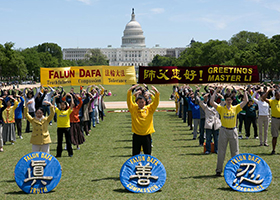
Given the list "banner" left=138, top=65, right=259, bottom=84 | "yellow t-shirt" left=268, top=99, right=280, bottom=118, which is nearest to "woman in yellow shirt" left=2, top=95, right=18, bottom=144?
"banner" left=138, top=65, right=259, bottom=84

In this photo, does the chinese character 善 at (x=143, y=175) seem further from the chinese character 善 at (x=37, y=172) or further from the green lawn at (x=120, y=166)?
the chinese character 善 at (x=37, y=172)

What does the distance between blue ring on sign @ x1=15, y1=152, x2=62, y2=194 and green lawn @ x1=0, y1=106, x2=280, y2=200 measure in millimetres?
182

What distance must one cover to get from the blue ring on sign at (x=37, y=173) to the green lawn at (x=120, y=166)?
182 millimetres

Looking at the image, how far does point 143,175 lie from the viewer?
8.75 metres

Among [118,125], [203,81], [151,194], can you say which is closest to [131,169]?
[151,194]

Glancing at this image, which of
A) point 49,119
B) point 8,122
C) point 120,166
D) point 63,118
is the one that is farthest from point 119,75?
point 8,122

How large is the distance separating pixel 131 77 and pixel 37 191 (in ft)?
20.3

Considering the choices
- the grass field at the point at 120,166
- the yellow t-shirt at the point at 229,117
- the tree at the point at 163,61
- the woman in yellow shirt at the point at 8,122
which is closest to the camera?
the grass field at the point at 120,166

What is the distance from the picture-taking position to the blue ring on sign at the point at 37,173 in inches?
342

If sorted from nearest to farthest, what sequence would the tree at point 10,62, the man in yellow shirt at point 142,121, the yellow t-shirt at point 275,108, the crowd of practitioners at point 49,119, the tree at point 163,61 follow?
1. the man in yellow shirt at point 142,121
2. the crowd of practitioners at point 49,119
3. the yellow t-shirt at point 275,108
4. the tree at point 10,62
5. the tree at point 163,61

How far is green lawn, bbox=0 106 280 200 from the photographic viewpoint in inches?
340

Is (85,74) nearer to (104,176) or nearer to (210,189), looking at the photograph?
(104,176)

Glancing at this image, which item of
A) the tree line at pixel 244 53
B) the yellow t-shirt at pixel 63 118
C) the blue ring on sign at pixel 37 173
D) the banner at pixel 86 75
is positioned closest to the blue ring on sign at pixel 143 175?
the blue ring on sign at pixel 37 173

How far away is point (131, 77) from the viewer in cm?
1404
